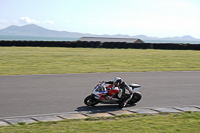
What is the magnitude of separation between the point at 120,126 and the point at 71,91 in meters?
4.15

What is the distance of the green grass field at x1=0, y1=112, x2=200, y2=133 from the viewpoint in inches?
216

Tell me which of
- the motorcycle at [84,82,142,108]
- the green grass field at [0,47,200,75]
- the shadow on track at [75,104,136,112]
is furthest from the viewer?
the green grass field at [0,47,200,75]

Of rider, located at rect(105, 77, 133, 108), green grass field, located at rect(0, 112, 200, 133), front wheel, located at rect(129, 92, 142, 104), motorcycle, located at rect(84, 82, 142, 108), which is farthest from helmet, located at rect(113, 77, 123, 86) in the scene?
green grass field, located at rect(0, 112, 200, 133)

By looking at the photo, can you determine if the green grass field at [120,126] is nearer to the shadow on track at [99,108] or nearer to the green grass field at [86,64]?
the shadow on track at [99,108]

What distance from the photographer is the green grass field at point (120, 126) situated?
5.49 m

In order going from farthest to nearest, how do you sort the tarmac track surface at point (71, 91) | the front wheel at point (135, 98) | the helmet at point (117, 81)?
the front wheel at point (135, 98) → the helmet at point (117, 81) → the tarmac track surface at point (71, 91)

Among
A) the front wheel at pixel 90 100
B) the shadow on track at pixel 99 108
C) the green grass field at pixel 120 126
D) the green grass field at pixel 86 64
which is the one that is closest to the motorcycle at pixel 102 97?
the front wheel at pixel 90 100

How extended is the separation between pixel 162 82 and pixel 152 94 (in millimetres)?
2588

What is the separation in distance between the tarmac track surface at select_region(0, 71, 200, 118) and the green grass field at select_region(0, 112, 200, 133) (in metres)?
1.18

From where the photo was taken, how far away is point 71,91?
9.67m

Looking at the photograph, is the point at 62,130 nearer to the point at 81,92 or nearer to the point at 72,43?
the point at 81,92

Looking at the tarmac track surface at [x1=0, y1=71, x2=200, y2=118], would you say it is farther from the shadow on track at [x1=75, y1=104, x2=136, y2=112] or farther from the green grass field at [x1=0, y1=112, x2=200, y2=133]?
the green grass field at [x1=0, y1=112, x2=200, y2=133]

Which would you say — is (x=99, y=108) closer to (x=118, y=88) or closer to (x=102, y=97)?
(x=102, y=97)

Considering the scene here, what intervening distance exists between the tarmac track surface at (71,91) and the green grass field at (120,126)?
118 cm
